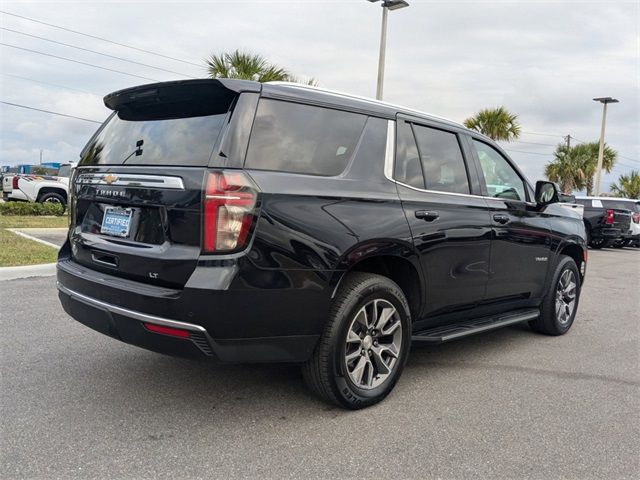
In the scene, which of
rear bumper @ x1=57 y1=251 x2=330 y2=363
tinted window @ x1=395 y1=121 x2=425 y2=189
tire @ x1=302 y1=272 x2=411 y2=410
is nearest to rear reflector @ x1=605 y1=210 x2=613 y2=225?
tinted window @ x1=395 y1=121 x2=425 y2=189

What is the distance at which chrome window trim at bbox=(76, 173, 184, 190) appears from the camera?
2.90 metres

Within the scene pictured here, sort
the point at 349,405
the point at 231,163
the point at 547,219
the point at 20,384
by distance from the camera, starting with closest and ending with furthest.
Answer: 1. the point at 231,163
2. the point at 349,405
3. the point at 20,384
4. the point at 547,219

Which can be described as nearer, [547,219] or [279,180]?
[279,180]

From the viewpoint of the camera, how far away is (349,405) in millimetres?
3338

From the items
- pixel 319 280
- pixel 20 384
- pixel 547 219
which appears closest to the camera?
pixel 319 280

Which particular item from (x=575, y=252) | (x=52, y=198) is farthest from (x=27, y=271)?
(x=52, y=198)

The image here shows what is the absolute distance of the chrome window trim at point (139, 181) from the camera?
2.90m

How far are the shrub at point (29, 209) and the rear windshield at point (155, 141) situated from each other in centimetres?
1388

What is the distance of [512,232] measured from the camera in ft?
15.3

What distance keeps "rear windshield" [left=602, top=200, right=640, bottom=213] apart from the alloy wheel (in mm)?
17884

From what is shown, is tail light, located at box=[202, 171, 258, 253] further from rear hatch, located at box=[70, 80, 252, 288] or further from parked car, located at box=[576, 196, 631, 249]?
parked car, located at box=[576, 196, 631, 249]

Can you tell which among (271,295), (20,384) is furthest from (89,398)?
(271,295)

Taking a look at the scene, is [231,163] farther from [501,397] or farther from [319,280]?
[501,397]

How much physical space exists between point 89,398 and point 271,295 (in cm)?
146
